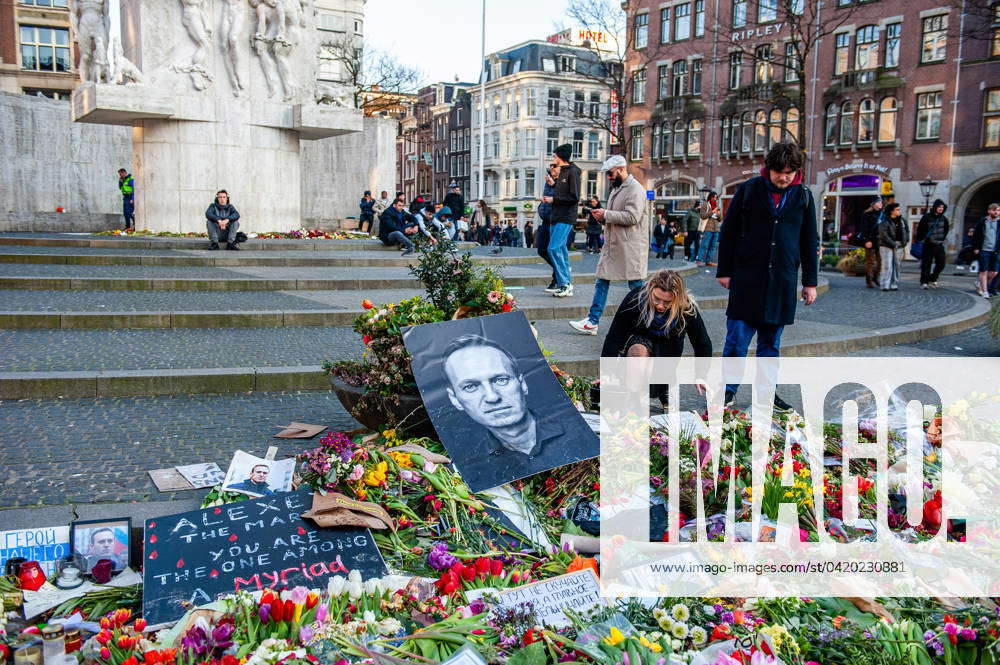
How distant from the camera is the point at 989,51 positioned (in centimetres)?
3684

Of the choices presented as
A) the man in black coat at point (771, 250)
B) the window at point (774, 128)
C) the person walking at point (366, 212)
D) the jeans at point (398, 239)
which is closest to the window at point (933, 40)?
the window at point (774, 128)

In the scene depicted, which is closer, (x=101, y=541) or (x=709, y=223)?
(x=101, y=541)

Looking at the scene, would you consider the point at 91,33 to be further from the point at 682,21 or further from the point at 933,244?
the point at 682,21

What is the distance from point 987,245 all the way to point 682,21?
40027mm

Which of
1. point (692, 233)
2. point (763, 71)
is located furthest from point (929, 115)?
point (692, 233)

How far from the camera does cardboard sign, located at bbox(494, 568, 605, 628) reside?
2.75 meters

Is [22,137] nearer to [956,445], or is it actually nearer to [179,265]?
[179,265]

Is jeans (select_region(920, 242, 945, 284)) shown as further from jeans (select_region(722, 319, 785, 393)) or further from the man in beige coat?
jeans (select_region(722, 319, 785, 393))

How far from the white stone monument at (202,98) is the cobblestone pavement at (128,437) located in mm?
14015

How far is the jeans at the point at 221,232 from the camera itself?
15984 millimetres

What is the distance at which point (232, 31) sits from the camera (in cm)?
1914

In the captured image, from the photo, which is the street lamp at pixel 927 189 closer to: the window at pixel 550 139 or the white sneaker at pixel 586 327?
the white sneaker at pixel 586 327

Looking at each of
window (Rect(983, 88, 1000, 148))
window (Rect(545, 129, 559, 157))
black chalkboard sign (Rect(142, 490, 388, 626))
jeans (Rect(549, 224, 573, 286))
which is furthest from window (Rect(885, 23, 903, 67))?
black chalkboard sign (Rect(142, 490, 388, 626))

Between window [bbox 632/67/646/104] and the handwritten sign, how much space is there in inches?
2155
